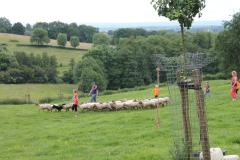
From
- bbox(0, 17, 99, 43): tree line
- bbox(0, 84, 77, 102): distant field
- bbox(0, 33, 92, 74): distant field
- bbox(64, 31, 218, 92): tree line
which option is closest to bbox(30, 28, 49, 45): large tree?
bbox(0, 33, 92, 74): distant field

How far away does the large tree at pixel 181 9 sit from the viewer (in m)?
12.4

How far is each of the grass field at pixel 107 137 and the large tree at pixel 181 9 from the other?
5.46 metres

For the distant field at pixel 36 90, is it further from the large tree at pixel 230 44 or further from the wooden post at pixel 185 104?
the wooden post at pixel 185 104

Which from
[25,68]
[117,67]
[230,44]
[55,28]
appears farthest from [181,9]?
[55,28]

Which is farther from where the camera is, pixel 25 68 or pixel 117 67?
pixel 25 68

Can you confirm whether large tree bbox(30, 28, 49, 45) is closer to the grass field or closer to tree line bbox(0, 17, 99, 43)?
tree line bbox(0, 17, 99, 43)

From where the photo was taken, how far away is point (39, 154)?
20.6 meters

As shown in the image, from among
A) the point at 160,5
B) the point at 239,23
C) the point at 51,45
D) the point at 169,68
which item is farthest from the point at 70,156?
the point at 51,45

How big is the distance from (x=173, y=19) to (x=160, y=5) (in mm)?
626

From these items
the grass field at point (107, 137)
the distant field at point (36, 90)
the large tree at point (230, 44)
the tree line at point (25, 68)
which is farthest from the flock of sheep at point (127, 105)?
the tree line at point (25, 68)

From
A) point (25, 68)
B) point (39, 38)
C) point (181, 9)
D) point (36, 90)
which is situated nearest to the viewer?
point (181, 9)

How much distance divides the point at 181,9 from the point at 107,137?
12.1 m

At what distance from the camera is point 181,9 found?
12.4 meters

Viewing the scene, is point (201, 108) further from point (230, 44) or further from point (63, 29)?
point (63, 29)
